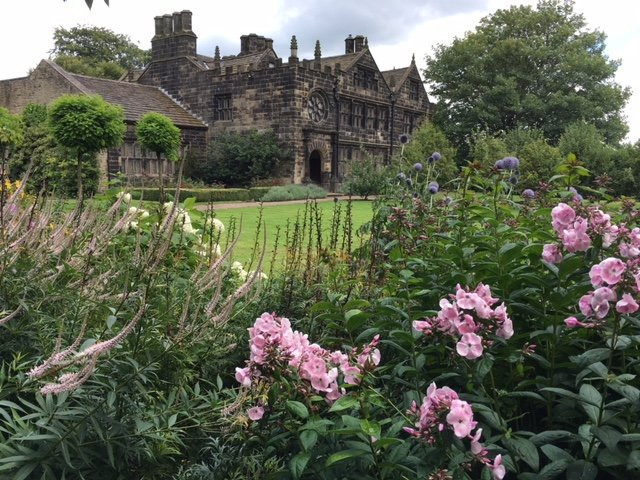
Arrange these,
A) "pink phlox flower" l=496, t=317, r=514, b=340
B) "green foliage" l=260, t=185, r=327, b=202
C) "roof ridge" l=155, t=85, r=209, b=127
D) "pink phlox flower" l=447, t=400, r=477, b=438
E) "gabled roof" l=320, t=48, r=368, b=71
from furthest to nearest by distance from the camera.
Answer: "gabled roof" l=320, t=48, r=368, b=71 → "roof ridge" l=155, t=85, r=209, b=127 → "green foliage" l=260, t=185, r=327, b=202 → "pink phlox flower" l=496, t=317, r=514, b=340 → "pink phlox flower" l=447, t=400, r=477, b=438

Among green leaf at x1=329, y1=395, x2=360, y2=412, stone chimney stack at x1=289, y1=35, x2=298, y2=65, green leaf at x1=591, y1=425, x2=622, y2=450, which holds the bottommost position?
green leaf at x1=591, y1=425, x2=622, y2=450

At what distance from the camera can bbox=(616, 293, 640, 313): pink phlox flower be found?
1.82 meters

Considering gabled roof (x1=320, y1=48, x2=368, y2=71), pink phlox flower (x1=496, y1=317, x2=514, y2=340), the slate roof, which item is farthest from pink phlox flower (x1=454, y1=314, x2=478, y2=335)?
the slate roof

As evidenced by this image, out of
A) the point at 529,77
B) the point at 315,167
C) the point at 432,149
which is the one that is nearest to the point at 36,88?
the point at 315,167

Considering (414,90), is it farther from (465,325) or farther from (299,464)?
(299,464)

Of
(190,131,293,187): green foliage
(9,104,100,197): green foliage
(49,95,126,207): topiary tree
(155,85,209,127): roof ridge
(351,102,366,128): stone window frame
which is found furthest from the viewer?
(351,102,366,128): stone window frame

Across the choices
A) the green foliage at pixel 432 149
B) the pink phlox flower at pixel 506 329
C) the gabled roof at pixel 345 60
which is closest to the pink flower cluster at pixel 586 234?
the pink phlox flower at pixel 506 329

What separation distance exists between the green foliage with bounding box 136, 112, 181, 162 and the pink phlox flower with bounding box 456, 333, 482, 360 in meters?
24.2

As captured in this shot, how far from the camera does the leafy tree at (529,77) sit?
41250 mm

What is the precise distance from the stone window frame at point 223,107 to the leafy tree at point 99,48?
73.2 ft

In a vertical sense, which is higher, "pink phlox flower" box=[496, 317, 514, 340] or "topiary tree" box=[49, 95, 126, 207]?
"topiary tree" box=[49, 95, 126, 207]

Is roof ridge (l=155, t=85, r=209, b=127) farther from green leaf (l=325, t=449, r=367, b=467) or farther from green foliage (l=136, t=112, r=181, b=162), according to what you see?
green leaf (l=325, t=449, r=367, b=467)

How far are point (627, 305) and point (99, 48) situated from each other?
60.8 metres

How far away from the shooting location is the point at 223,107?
3322cm
